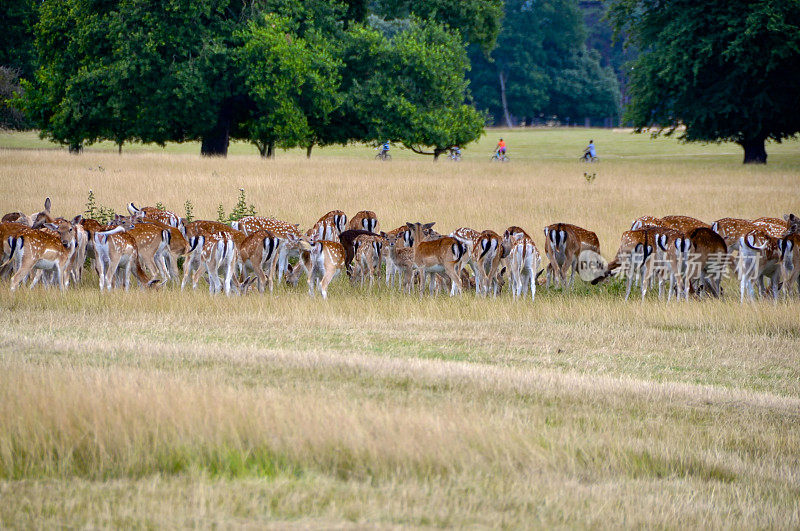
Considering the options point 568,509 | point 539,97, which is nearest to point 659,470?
point 568,509

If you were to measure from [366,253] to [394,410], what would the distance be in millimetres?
7835

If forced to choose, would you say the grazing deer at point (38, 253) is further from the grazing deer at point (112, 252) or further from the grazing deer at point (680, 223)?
the grazing deer at point (680, 223)

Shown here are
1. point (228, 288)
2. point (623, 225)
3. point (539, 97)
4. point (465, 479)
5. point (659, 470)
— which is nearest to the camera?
point (465, 479)

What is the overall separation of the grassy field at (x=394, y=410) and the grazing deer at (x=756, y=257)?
1.60 feet

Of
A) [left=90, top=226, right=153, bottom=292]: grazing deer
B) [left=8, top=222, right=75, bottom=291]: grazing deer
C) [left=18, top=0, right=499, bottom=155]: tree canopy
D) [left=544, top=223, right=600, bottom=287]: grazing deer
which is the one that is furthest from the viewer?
[left=18, top=0, right=499, bottom=155]: tree canopy

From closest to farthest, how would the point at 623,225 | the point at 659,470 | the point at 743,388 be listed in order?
the point at 659,470
the point at 743,388
the point at 623,225

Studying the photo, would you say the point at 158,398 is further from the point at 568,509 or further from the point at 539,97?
the point at 539,97

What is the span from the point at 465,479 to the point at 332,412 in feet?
3.93

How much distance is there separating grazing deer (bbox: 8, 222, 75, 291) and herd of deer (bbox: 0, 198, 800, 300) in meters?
0.01

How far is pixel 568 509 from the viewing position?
5734mm

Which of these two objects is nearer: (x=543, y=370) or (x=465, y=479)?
(x=465, y=479)

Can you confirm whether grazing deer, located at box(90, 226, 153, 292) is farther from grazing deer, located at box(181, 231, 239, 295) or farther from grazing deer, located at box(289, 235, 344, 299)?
grazing deer, located at box(289, 235, 344, 299)

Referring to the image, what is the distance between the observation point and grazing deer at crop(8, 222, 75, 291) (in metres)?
12.7

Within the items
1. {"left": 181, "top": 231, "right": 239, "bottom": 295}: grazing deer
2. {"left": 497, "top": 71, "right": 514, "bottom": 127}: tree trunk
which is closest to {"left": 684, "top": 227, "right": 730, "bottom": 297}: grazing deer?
{"left": 181, "top": 231, "right": 239, "bottom": 295}: grazing deer
